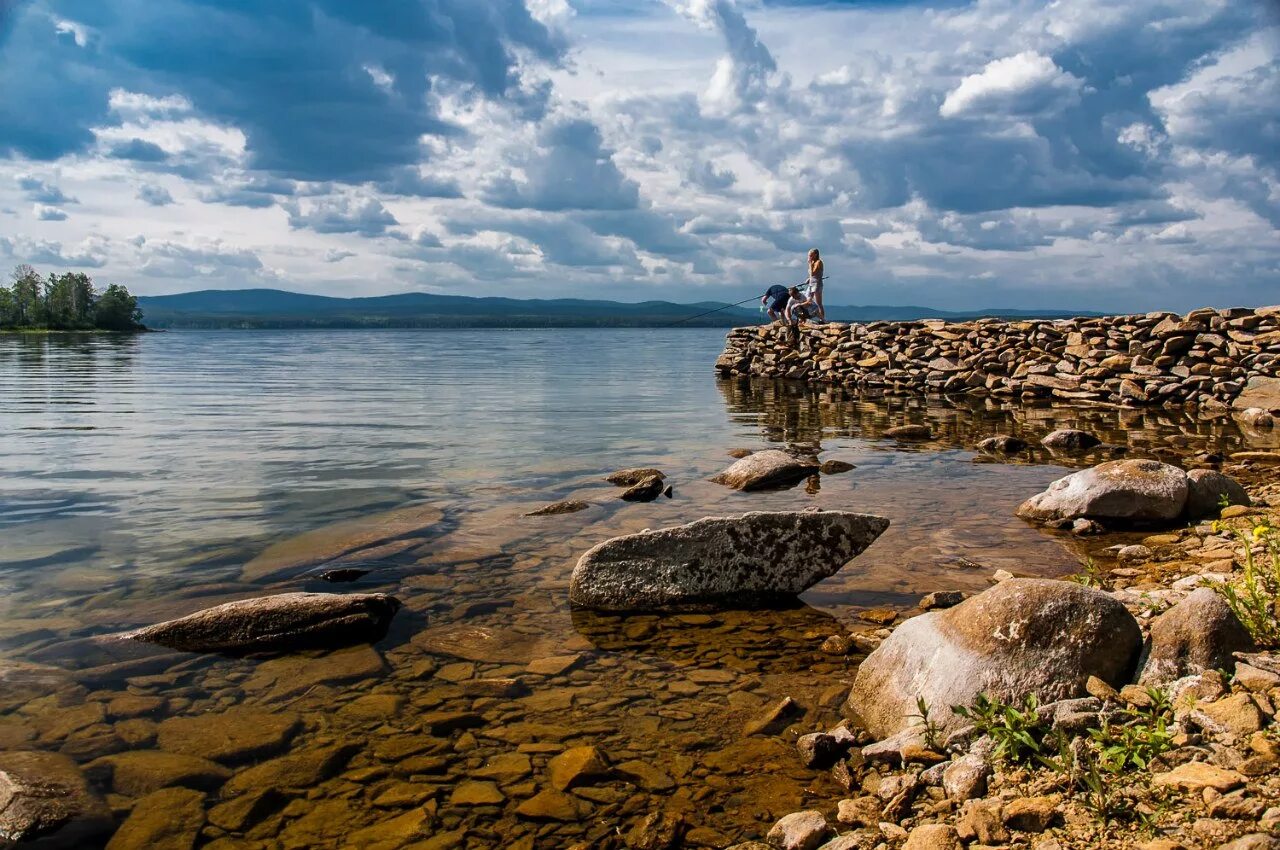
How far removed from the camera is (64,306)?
13325cm

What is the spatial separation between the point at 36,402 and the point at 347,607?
2455 cm

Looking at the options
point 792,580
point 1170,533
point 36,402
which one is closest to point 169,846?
point 792,580

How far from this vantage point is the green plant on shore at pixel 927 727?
418cm

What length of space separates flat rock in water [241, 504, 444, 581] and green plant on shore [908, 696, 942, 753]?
607 centimetres

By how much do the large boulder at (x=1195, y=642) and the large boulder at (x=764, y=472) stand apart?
25.5 ft

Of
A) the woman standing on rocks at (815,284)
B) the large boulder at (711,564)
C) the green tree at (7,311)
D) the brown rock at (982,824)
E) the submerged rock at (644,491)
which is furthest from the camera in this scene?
the green tree at (7,311)

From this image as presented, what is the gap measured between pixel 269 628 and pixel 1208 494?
9.69 meters

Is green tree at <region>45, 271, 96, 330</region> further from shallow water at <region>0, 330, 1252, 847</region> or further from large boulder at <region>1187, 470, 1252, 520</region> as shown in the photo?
large boulder at <region>1187, 470, 1252, 520</region>

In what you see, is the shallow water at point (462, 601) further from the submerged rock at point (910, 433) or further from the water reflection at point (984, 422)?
the submerged rock at point (910, 433)

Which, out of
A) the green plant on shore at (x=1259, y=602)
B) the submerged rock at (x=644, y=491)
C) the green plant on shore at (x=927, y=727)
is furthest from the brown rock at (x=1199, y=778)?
the submerged rock at (x=644, y=491)

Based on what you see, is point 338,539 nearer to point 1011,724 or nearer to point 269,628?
point 269,628

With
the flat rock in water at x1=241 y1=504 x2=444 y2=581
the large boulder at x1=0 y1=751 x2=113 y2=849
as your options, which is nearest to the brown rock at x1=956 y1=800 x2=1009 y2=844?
the large boulder at x1=0 y1=751 x2=113 y2=849

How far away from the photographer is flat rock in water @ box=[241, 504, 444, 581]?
820cm

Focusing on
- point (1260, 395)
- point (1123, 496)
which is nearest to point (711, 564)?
point (1123, 496)
